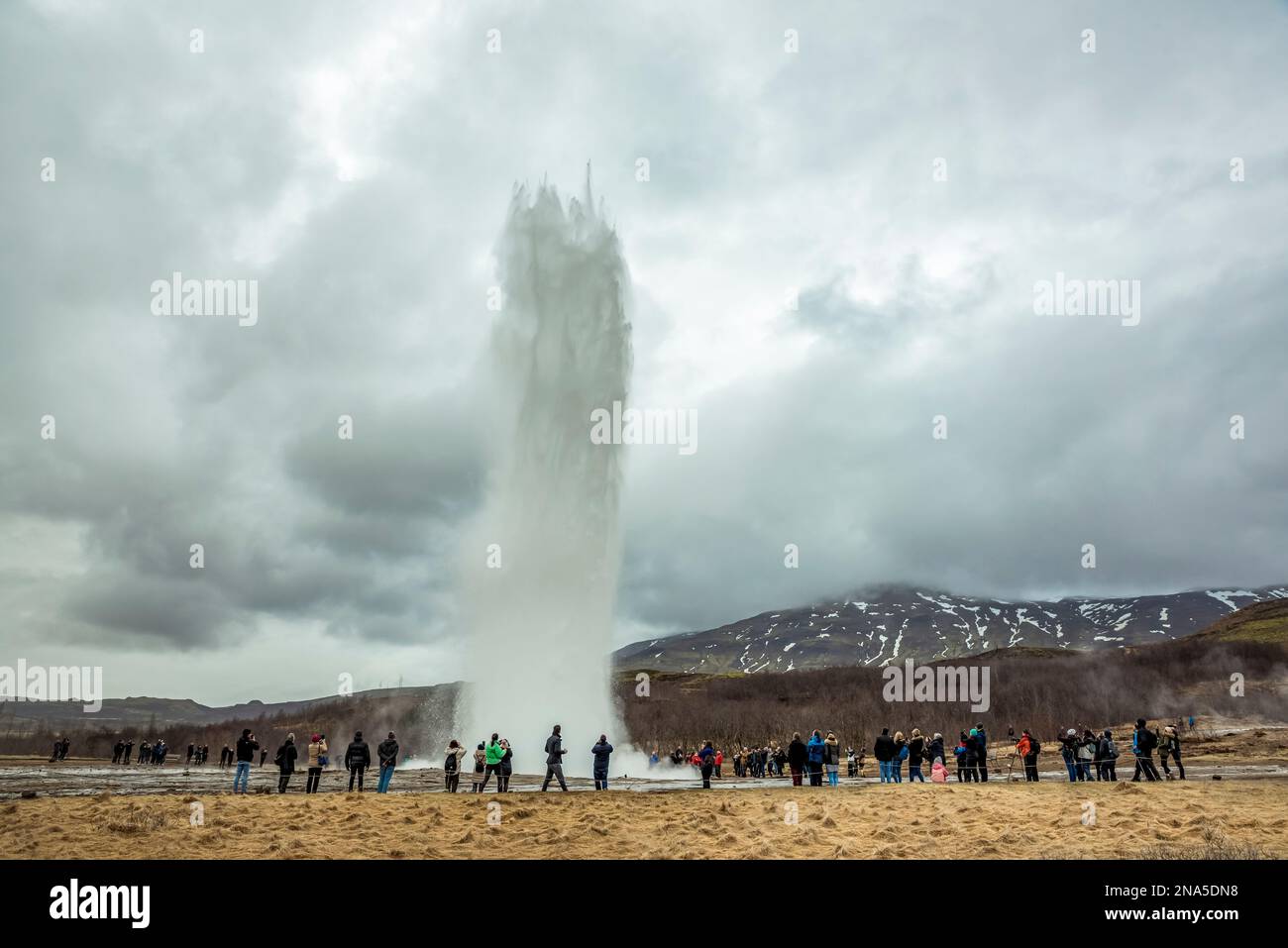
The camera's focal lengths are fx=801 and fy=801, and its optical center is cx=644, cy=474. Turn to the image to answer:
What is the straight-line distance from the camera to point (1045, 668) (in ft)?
586

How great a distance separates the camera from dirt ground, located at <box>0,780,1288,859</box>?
1611cm

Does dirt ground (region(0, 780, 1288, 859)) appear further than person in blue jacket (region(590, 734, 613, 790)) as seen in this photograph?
No

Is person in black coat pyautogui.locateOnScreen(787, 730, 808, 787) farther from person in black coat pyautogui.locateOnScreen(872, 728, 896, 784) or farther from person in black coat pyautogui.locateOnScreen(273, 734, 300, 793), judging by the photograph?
person in black coat pyautogui.locateOnScreen(273, 734, 300, 793)

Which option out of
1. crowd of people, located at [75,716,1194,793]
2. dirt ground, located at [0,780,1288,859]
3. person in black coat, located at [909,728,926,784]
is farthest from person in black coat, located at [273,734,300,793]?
person in black coat, located at [909,728,926,784]

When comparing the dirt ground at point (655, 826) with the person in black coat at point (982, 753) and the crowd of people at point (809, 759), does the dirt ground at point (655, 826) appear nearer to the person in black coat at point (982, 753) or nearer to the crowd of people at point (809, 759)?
the crowd of people at point (809, 759)

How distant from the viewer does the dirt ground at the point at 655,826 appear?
1611cm

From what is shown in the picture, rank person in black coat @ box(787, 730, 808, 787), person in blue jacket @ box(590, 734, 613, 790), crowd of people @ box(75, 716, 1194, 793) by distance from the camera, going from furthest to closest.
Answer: person in black coat @ box(787, 730, 808, 787) → person in blue jacket @ box(590, 734, 613, 790) → crowd of people @ box(75, 716, 1194, 793)

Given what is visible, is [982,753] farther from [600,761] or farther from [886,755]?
[600,761]

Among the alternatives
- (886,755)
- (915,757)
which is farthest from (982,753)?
(886,755)

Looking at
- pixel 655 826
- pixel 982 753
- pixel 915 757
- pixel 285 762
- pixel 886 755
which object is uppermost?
pixel 285 762

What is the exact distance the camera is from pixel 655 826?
18750 mm

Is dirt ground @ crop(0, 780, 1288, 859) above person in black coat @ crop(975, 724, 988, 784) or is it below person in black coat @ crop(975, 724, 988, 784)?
above

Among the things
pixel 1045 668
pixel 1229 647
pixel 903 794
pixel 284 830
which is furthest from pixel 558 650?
pixel 1229 647
